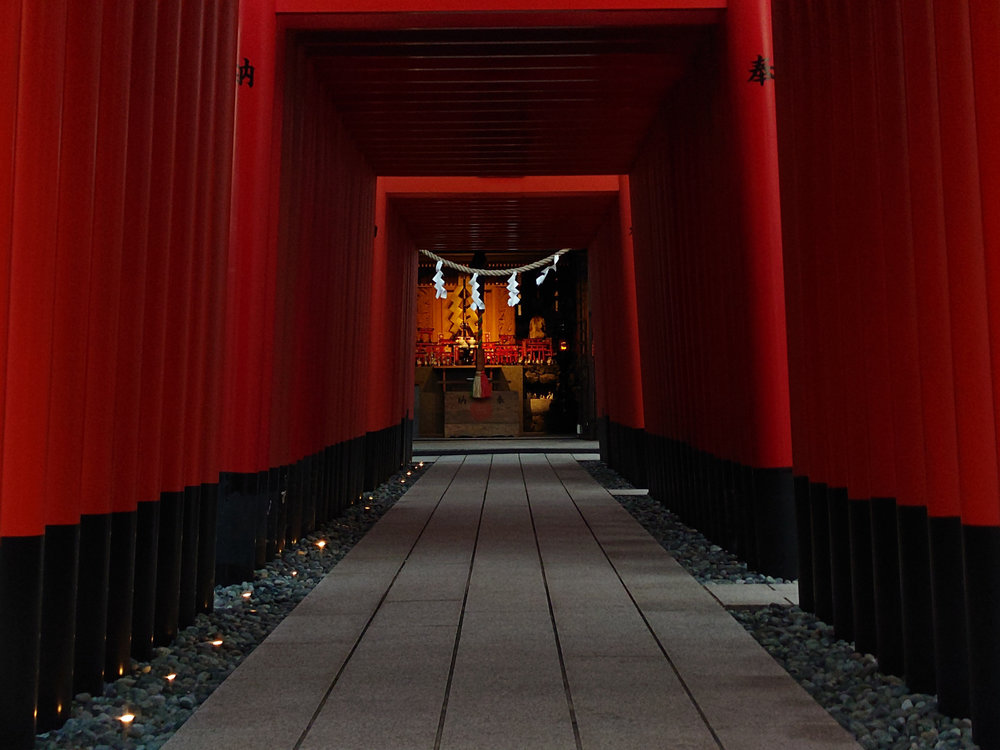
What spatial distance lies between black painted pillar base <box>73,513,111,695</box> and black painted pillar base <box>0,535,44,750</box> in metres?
0.40

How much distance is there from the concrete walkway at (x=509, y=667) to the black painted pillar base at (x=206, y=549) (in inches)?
15.8

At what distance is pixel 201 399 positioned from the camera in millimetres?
3242

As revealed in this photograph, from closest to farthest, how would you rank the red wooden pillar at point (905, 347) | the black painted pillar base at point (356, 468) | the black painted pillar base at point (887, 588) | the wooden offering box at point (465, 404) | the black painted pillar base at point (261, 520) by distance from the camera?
the red wooden pillar at point (905, 347)
the black painted pillar base at point (887, 588)
the black painted pillar base at point (261, 520)
the black painted pillar base at point (356, 468)
the wooden offering box at point (465, 404)

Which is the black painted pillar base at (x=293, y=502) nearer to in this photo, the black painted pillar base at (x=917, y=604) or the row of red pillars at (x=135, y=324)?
the row of red pillars at (x=135, y=324)

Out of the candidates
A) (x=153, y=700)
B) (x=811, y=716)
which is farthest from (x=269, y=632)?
(x=811, y=716)

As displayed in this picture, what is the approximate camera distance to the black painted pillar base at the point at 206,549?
3301 millimetres

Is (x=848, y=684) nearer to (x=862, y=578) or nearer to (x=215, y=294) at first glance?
(x=862, y=578)

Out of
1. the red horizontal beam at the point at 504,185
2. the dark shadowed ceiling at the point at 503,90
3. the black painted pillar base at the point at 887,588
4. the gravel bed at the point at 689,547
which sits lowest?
the gravel bed at the point at 689,547

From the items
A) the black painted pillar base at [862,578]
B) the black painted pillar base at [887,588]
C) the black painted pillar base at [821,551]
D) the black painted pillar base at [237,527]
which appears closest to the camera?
the black painted pillar base at [887,588]

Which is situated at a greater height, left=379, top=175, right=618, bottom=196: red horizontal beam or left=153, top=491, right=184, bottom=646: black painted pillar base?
left=379, top=175, right=618, bottom=196: red horizontal beam

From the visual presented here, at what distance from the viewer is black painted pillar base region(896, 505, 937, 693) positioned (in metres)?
2.30

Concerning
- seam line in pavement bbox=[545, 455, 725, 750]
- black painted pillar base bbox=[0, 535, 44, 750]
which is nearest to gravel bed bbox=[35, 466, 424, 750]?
black painted pillar base bbox=[0, 535, 44, 750]

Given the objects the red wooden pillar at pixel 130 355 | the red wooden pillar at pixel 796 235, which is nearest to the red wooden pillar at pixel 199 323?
the red wooden pillar at pixel 130 355

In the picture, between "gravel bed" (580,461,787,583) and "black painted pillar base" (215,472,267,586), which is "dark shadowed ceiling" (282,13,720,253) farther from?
"gravel bed" (580,461,787,583)
